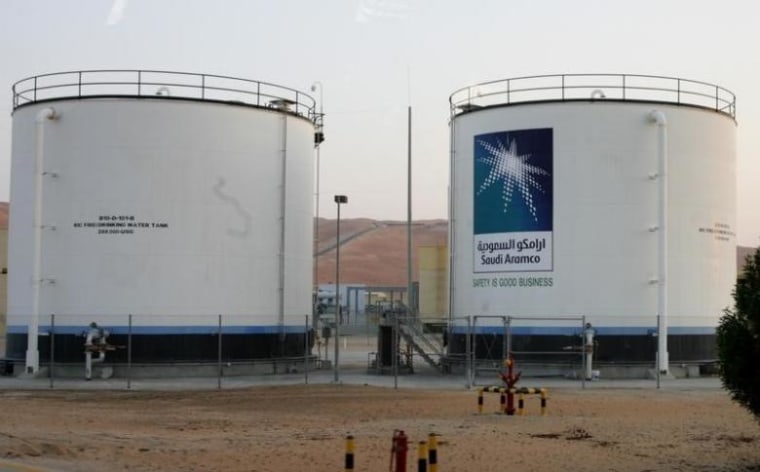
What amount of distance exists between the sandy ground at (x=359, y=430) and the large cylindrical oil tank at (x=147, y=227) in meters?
4.81

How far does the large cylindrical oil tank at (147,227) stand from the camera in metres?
35.8

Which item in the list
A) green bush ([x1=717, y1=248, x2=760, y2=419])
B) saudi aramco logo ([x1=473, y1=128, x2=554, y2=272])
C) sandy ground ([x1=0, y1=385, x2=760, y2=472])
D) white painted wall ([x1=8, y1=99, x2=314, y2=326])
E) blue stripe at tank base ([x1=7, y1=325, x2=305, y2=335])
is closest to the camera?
green bush ([x1=717, y1=248, x2=760, y2=419])

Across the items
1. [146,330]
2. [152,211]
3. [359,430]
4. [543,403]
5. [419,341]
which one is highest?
[152,211]

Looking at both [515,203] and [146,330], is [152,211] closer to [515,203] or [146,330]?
[146,330]

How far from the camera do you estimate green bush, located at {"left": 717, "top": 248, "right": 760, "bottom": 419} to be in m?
16.4

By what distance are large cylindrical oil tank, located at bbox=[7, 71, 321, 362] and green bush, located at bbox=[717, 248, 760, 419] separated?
22.5 meters

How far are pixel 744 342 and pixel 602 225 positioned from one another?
65.8 ft

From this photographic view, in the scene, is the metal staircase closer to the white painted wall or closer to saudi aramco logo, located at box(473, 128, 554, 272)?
saudi aramco logo, located at box(473, 128, 554, 272)

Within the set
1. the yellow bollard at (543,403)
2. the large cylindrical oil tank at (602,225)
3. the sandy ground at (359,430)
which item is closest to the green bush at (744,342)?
the sandy ground at (359,430)

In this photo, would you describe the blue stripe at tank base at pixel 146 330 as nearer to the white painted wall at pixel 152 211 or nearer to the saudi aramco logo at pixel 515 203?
the white painted wall at pixel 152 211

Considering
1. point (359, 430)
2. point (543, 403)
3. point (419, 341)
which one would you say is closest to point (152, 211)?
point (419, 341)

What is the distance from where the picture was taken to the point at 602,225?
119ft

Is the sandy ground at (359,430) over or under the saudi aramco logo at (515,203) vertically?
under

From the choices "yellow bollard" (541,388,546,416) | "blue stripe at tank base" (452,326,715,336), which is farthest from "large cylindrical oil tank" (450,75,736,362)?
"yellow bollard" (541,388,546,416)
